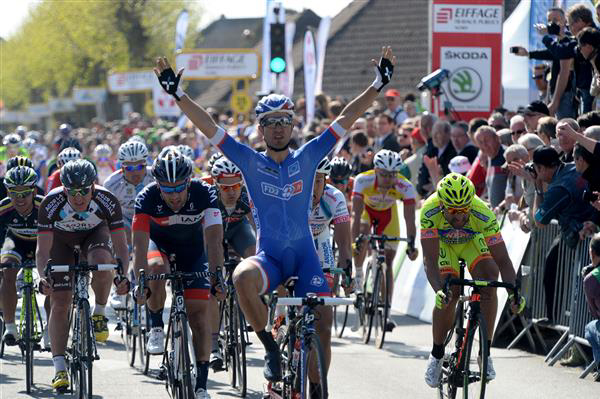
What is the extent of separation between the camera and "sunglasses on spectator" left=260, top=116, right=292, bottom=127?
27.8ft

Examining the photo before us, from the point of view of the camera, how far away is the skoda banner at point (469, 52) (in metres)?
19.7

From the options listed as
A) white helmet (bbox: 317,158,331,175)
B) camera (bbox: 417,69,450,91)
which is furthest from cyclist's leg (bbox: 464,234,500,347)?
camera (bbox: 417,69,450,91)

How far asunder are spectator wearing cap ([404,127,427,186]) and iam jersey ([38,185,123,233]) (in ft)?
24.7

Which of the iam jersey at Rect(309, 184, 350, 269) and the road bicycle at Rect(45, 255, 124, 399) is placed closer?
the road bicycle at Rect(45, 255, 124, 399)

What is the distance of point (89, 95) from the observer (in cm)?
8362

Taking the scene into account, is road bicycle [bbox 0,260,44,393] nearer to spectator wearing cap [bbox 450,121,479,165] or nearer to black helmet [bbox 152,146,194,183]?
black helmet [bbox 152,146,194,183]

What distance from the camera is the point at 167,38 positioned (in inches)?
3091

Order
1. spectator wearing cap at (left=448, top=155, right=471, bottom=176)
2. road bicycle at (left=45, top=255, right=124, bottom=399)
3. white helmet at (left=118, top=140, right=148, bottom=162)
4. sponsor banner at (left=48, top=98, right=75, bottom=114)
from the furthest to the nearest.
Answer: sponsor banner at (left=48, top=98, right=75, bottom=114) < spectator wearing cap at (left=448, top=155, right=471, bottom=176) < white helmet at (left=118, top=140, right=148, bottom=162) < road bicycle at (left=45, top=255, right=124, bottom=399)

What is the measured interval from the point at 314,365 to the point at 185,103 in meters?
2.14

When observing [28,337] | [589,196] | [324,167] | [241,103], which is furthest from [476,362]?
[241,103]

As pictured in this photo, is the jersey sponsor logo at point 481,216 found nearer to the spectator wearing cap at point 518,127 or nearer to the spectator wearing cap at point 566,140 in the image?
the spectator wearing cap at point 566,140

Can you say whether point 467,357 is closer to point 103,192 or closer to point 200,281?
point 200,281

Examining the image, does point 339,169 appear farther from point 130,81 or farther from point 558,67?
point 130,81

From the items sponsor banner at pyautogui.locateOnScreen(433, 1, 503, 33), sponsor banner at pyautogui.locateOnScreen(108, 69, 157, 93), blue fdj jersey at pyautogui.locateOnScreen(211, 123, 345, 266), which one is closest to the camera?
blue fdj jersey at pyautogui.locateOnScreen(211, 123, 345, 266)
